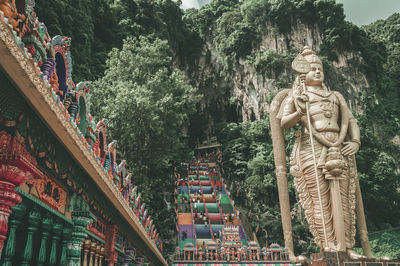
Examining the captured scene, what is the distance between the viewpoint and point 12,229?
7.50 ft

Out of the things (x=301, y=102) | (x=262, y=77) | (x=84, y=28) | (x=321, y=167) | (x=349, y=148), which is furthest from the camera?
(x=262, y=77)

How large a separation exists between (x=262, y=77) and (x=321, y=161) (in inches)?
712

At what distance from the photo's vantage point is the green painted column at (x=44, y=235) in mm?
2606

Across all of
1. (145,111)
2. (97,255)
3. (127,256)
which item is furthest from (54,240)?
(145,111)

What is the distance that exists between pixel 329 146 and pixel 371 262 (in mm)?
1907

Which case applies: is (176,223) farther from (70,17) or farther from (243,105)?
(243,105)

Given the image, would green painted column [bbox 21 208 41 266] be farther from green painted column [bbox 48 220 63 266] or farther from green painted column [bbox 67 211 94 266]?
green painted column [bbox 67 211 94 266]

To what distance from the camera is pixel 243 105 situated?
25.1 metres

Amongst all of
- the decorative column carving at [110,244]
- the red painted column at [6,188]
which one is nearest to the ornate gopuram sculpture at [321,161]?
the decorative column carving at [110,244]

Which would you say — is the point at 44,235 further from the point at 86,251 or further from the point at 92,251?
the point at 92,251

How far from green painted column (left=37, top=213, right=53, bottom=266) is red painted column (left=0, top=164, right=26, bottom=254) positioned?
915 millimetres

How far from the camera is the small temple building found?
1709 millimetres

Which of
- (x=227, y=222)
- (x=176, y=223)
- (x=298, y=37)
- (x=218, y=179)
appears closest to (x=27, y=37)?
(x=176, y=223)

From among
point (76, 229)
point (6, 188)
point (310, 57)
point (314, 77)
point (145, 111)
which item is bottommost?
point (76, 229)
